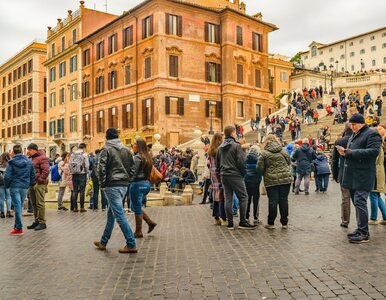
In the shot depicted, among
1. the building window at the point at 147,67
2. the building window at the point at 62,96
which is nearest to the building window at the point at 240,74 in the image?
the building window at the point at 147,67

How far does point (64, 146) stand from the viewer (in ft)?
166

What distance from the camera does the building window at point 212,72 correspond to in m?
37.9

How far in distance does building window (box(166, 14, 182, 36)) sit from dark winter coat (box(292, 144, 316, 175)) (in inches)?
924

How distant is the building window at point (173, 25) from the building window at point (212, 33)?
107 inches

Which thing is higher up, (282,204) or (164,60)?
(164,60)

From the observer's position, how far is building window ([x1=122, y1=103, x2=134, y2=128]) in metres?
38.8

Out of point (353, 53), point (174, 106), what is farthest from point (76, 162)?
point (353, 53)

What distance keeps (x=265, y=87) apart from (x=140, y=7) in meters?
13.5

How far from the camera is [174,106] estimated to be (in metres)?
36.1

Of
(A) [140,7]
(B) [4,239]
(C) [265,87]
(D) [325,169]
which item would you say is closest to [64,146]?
(A) [140,7]

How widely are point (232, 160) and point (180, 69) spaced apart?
28610mm

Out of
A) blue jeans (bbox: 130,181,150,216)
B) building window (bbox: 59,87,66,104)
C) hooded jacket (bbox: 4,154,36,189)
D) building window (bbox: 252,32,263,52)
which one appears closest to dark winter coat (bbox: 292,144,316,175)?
blue jeans (bbox: 130,181,150,216)

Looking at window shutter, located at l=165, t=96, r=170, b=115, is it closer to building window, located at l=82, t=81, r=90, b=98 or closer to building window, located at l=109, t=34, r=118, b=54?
building window, located at l=109, t=34, r=118, b=54

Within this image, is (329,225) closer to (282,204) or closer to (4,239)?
(282,204)
